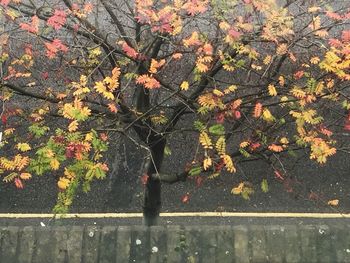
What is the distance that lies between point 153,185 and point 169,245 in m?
2.82

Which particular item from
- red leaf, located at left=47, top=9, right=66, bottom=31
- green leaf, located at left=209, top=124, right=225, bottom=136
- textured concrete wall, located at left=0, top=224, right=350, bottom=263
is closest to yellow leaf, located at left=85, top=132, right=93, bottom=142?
textured concrete wall, located at left=0, top=224, right=350, bottom=263

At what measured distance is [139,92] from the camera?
606 centimetres

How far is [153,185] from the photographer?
683 centimetres

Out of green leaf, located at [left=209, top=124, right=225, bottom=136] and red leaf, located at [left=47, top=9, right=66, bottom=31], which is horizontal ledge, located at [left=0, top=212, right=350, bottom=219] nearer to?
green leaf, located at [left=209, top=124, right=225, bottom=136]

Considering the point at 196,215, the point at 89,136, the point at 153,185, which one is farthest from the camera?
the point at 196,215

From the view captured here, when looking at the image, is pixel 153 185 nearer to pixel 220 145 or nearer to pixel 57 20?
pixel 220 145

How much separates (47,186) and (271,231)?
6996mm

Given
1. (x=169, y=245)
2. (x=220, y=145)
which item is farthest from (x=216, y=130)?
(x=169, y=245)

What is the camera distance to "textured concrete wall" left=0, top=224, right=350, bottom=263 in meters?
4.01

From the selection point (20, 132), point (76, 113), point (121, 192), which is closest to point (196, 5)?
point (76, 113)

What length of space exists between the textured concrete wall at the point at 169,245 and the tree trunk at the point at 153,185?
2.27m

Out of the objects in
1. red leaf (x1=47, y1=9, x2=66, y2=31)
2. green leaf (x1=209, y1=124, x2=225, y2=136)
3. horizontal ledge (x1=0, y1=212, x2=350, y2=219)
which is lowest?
horizontal ledge (x1=0, y1=212, x2=350, y2=219)

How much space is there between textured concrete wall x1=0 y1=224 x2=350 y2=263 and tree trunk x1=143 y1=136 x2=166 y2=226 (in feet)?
7.44

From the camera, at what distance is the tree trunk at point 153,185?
6525mm
